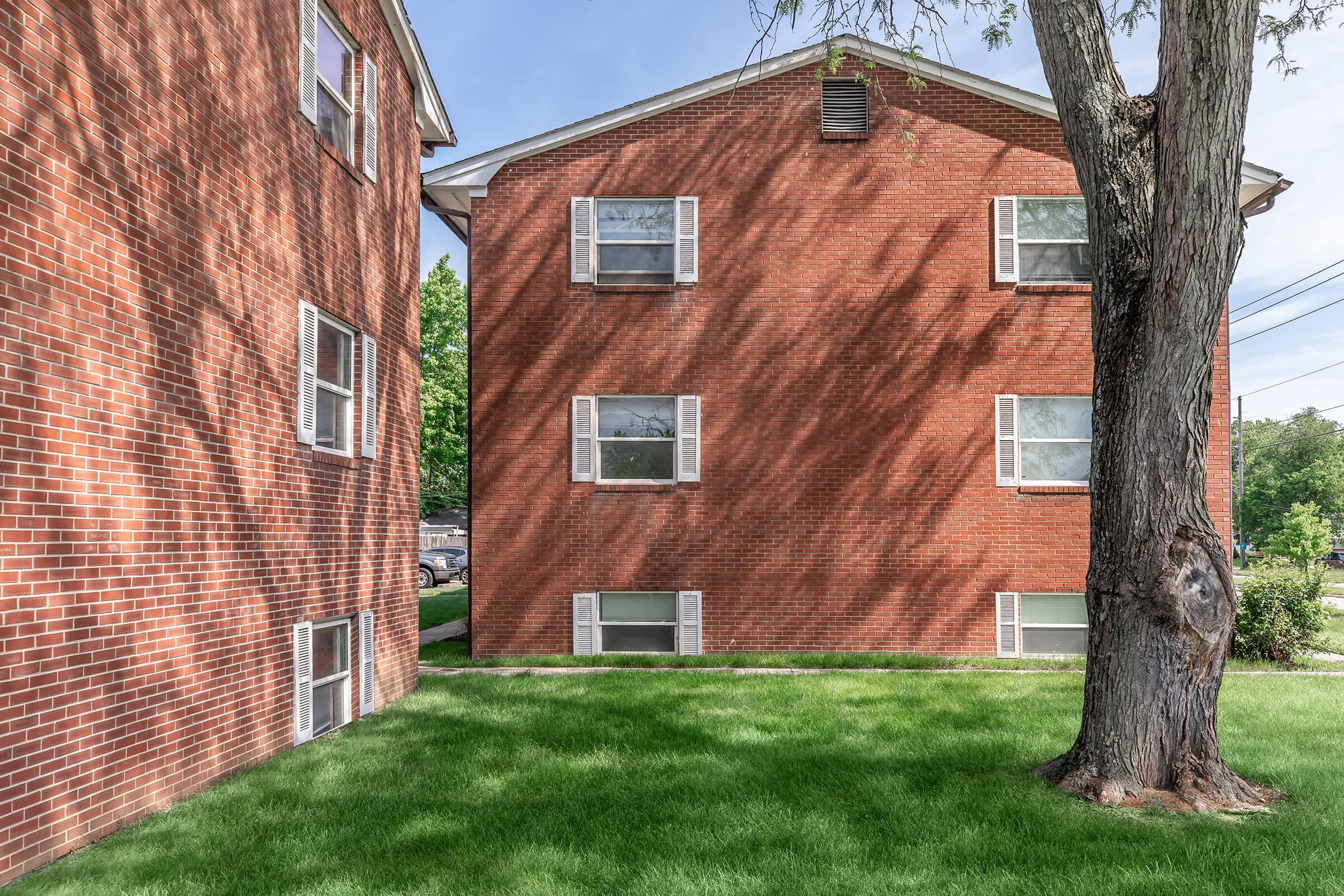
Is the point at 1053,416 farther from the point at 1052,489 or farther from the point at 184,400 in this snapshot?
the point at 184,400

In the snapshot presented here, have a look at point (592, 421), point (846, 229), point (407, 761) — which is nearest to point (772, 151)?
point (846, 229)

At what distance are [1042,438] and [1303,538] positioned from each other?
25.8m

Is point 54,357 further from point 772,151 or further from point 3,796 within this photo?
point 772,151

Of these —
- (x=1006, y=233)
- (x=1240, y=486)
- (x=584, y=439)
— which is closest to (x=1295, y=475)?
(x=1240, y=486)

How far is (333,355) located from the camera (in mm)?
8141

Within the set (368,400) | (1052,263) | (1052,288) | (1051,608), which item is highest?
(1052,263)

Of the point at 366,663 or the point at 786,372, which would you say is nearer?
the point at 366,663

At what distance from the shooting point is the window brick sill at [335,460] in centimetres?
754

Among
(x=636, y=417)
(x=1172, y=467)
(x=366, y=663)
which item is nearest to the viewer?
(x=1172, y=467)

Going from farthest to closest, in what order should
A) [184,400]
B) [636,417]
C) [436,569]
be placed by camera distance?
[436,569] → [636,417] → [184,400]

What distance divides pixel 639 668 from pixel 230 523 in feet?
19.8

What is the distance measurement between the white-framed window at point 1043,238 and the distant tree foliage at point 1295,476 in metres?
57.0

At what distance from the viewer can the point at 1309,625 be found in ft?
37.2

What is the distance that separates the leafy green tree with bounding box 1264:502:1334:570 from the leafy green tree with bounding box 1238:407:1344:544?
28.6m
